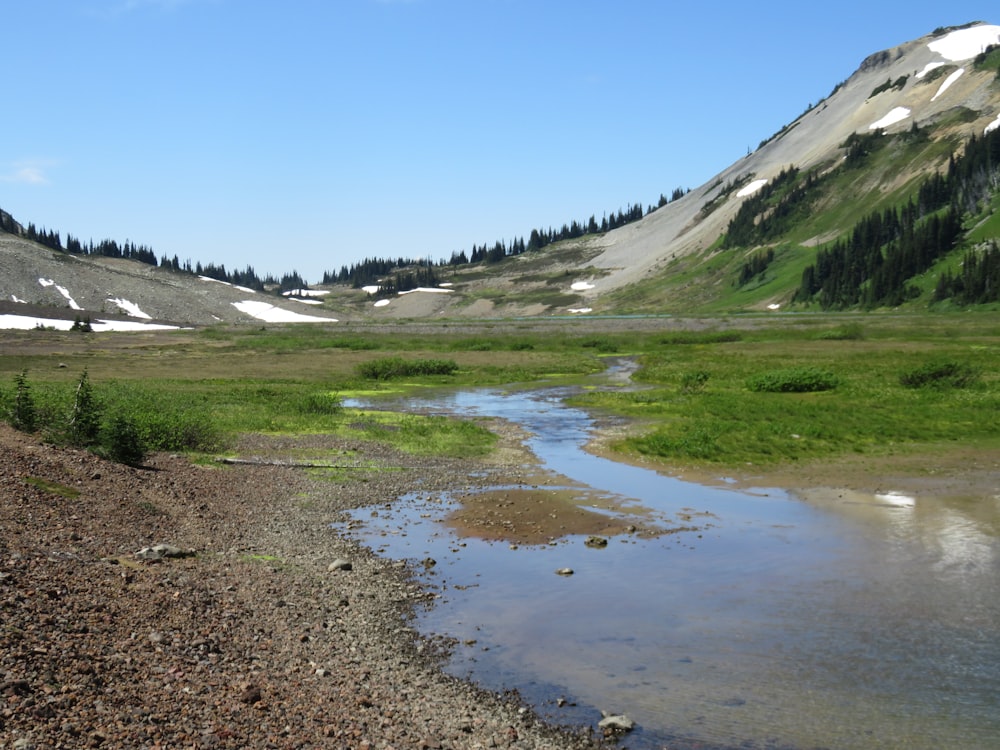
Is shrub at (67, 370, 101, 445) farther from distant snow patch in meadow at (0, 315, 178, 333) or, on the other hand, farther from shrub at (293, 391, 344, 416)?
distant snow patch in meadow at (0, 315, 178, 333)

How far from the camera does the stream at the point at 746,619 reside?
1068 cm

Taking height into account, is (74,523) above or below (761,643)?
above

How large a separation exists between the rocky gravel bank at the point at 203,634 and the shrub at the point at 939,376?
35.1m

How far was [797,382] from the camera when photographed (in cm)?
4650

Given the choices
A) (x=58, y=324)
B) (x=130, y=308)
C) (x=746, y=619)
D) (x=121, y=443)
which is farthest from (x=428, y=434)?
(x=130, y=308)

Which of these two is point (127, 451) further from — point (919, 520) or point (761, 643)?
point (919, 520)

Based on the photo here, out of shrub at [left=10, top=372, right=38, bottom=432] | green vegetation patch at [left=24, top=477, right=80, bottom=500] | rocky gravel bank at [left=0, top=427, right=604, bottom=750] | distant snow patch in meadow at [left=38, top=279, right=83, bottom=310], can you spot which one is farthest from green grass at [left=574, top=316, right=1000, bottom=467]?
distant snow patch in meadow at [left=38, top=279, right=83, bottom=310]

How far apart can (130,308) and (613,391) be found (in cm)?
16756

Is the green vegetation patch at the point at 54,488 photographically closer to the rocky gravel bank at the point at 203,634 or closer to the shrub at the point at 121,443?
the rocky gravel bank at the point at 203,634

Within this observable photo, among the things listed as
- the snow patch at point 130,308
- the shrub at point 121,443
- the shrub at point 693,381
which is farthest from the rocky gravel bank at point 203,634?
the snow patch at point 130,308

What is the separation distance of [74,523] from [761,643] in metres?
12.4

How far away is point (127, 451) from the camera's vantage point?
912 inches

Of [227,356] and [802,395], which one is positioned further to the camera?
[227,356]

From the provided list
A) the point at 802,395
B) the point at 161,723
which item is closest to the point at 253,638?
the point at 161,723
